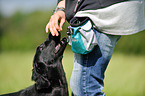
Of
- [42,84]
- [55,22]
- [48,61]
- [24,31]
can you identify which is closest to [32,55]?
[24,31]

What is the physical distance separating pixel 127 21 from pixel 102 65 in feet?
1.42

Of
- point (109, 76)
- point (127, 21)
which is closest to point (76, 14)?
point (127, 21)

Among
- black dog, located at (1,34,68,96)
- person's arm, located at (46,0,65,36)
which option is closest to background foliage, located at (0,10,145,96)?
black dog, located at (1,34,68,96)

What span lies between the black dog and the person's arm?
0.46 meters

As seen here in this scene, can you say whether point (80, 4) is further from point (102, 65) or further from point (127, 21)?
point (102, 65)

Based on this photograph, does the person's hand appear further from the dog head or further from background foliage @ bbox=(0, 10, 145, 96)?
background foliage @ bbox=(0, 10, 145, 96)

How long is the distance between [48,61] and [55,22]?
2.37 ft

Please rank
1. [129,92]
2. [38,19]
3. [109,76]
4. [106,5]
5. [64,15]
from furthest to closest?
[38,19], [109,76], [129,92], [64,15], [106,5]

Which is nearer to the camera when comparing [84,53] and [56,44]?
[84,53]

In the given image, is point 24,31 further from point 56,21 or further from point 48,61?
point 56,21

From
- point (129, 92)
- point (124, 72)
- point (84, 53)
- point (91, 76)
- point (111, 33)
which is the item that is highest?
point (111, 33)

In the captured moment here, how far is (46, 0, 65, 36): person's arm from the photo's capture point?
169 cm

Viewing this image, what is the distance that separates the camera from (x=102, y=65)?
64.9 inches

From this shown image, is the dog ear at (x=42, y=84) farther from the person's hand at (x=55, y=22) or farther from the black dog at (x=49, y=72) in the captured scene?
the person's hand at (x=55, y=22)
